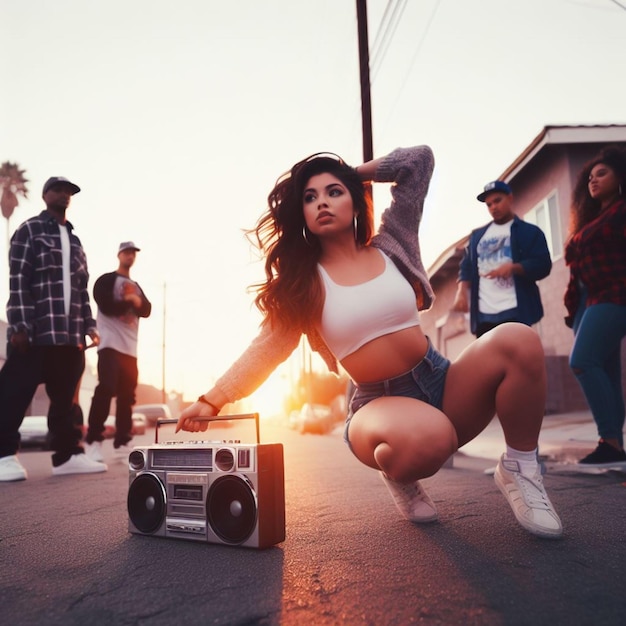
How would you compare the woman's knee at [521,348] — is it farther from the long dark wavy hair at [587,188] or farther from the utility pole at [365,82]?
the utility pole at [365,82]

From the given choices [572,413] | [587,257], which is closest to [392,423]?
[587,257]

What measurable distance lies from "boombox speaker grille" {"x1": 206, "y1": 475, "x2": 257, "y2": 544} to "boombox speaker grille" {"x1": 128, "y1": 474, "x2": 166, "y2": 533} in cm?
24

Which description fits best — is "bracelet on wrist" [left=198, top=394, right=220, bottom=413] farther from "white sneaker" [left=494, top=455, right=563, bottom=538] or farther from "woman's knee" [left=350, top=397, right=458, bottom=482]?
"white sneaker" [left=494, top=455, right=563, bottom=538]

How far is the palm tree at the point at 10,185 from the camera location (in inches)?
1145

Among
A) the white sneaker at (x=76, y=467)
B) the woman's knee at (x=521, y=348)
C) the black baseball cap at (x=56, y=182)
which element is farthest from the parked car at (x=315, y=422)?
the woman's knee at (x=521, y=348)

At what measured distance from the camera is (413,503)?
2.23 metres

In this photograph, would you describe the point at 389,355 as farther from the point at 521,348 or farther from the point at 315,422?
the point at 315,422

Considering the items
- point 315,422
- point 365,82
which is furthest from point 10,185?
point 365,82

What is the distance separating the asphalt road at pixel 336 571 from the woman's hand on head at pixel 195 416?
0.38 meters

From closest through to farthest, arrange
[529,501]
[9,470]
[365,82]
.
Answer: [529,501] → [9,470] → [365,82]

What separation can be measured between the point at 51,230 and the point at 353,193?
290 cm

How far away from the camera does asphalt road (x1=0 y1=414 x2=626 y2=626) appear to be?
1253 millimetres

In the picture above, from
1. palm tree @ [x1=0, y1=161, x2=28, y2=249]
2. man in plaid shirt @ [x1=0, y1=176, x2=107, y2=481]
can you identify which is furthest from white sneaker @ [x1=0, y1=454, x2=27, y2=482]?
palm tree @ [x1=0, y1=161, x2=28, y2=249]

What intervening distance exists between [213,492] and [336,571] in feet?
1.57
